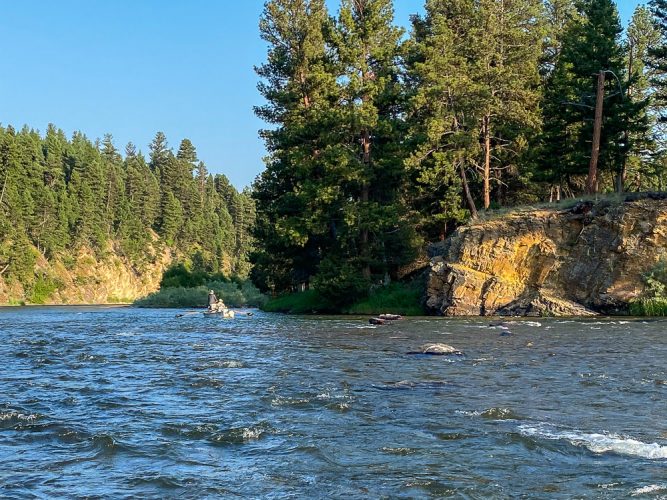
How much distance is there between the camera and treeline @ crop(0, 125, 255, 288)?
122 metres

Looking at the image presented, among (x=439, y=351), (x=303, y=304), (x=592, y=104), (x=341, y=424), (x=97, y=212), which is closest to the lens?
(x=341, y=424)

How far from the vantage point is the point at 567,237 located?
132ft

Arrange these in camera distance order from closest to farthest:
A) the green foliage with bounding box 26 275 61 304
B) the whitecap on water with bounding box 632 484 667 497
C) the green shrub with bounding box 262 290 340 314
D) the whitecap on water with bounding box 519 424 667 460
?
1. the whitecap on water with bounding box 632 484 667 497
2. the whitecap on water with bounding box 519 424 667 460
3. the green shrub with bounding box 262 290 340 314
4. the green foliage with bounding box 26 275 61 304

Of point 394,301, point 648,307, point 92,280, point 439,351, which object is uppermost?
point 648,307

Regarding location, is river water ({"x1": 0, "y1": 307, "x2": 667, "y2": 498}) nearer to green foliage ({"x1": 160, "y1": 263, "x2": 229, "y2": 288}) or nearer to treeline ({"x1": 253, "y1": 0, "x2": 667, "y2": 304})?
treeline ({"x1": 253, "y1": 0, "x2": 667, "y2": 304})

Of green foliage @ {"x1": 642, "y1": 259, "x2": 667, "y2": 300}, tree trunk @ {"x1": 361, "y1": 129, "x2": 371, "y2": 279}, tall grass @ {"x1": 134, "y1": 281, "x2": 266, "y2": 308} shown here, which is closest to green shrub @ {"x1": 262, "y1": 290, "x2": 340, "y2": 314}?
tree trunk @ {"x1": 361, "y1": 129, "x2": 371, "y2": 279}

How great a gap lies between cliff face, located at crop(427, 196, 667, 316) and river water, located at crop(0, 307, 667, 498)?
1613 cm

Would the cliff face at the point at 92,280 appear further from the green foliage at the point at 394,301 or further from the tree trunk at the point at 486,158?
the tree trunk at the point at 486,158

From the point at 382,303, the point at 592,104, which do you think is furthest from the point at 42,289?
the point at 592,104

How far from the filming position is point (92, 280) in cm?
13212

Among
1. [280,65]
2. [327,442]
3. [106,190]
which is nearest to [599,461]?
[327,442]

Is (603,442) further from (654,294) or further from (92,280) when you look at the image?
(92,280)

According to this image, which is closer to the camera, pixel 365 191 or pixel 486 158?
pixel 486 158

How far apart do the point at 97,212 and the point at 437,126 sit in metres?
113
